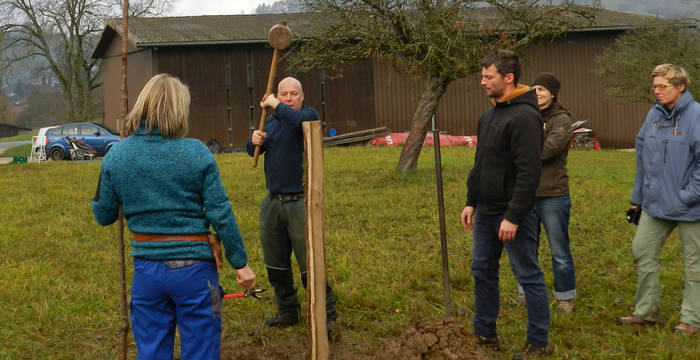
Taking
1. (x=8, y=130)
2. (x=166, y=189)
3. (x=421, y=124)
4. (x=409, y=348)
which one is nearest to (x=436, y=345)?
(x=409, y=348)

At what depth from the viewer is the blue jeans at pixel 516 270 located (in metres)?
4.14

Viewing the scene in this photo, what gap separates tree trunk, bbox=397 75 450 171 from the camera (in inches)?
528

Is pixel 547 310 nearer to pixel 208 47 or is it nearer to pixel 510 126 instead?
pixel 510 126

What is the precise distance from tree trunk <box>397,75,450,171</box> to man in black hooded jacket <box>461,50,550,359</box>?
29.5 ft

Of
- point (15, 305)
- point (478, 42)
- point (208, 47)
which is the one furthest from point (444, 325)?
point (208, 47)

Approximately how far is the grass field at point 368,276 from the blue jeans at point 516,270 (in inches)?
11.6

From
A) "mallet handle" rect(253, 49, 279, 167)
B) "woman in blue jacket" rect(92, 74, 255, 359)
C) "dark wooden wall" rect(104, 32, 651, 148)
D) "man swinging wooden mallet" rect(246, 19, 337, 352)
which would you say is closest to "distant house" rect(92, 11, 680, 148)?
"dark wooden wall" rect(104, 32, 651, 148)

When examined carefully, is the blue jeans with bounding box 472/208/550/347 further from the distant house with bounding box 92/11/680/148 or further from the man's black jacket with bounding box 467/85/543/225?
the distant house with bounding box 92/11/680/148

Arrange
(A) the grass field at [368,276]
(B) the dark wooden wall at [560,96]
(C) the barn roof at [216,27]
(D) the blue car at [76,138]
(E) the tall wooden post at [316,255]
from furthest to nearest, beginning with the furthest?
1. (B) the dark wooden wall at [560,96]
2. (C) the barn roof at [216,27]
3. (D) the blue car at [76,138]
4. (A) the grass field at [368,276]
5. (E) the tall wooden post at [316,255]

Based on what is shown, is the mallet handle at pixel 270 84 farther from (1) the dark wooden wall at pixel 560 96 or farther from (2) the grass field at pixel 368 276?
(1) the dark wooden wall at pixel 560 96

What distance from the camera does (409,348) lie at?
4105 mm

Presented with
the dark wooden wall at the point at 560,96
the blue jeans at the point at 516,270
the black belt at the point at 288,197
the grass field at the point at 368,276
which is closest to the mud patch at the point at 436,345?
the blue jeans at the point at 516,270

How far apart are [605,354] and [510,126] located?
168cm

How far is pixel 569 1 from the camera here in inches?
510
